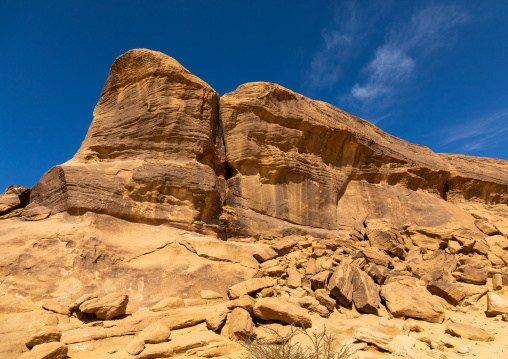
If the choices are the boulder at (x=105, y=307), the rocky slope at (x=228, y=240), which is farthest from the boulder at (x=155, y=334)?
the boulder at (x=105, y=307)

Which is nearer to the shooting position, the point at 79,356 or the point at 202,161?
the point at 79,356

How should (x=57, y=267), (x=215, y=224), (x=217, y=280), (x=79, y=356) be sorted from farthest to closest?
(x=215, y=224), (x=217, y=280), (x=57, y=267), (x=79, y=356)

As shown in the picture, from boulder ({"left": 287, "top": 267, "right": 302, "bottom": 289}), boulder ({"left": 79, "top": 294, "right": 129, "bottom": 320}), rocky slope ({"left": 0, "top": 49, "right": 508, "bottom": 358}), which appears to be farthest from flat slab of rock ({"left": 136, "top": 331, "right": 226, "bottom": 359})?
boulder ({"left": 287, "top": 267, "right": 302, "bottom": 289})

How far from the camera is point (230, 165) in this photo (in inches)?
416

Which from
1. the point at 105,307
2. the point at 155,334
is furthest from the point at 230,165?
the point at 155,334

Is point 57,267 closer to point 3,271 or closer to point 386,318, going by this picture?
point 3,271

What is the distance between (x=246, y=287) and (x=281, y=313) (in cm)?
123

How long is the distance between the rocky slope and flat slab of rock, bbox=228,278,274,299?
0.10ft

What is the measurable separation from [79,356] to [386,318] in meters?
5.10

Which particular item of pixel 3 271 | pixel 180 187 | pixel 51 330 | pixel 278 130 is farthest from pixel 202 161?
pixel 51 330

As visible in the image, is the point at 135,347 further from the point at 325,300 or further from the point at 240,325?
the point at 325,300

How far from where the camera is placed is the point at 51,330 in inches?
164

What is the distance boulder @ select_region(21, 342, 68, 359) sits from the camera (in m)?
→ 3.60

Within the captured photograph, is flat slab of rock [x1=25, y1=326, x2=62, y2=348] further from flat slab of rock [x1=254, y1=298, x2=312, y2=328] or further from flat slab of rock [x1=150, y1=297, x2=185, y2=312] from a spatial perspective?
flat slab of rock [x1=254, y1=298, x2=312, y2=328]
